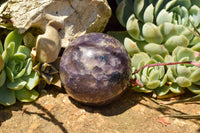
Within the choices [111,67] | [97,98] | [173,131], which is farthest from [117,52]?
[173,131]

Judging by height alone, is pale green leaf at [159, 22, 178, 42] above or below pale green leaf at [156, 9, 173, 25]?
below

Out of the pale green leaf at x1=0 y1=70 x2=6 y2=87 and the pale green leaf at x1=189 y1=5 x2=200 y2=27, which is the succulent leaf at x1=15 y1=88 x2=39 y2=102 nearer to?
the pale green leaf at x1=0 y1=70 x2=6 y2=87

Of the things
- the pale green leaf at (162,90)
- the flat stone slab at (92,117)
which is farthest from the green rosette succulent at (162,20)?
the flat stone slab at (92,117)

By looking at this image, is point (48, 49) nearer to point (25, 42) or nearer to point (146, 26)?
point (25, 42)

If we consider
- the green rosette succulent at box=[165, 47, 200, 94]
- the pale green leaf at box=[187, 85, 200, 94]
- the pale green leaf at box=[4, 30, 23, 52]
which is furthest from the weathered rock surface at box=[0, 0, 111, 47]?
the pale green leaf at box=[187, 85, 200, 94]

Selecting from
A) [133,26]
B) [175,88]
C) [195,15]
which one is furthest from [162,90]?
[195,15]

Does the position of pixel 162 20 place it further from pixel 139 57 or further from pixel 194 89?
pixel 194 89

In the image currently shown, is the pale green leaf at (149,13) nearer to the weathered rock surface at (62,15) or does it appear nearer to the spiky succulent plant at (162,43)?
the spiky succulent plant at (162,43)
